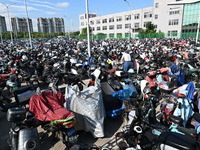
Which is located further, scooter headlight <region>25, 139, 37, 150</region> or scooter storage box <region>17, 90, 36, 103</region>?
scooter storage box <region>17, 90, 36, 103</region>

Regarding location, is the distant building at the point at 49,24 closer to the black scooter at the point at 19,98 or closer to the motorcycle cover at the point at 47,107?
the black scooter at the point at 19,98

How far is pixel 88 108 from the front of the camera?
378 cm

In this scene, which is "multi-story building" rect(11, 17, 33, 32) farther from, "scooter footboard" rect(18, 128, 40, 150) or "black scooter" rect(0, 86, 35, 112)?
"scooter footboard" rect(18, 128, 40, 150)

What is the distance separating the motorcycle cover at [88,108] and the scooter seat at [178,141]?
1591 mm

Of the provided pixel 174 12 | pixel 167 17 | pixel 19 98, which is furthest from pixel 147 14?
pixel 19 98

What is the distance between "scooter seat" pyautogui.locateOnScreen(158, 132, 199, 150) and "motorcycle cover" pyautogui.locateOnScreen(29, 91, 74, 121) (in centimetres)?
190

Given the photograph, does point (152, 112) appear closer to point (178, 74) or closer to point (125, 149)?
point (125, 149)

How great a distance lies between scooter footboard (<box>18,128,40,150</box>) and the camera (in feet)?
9.85

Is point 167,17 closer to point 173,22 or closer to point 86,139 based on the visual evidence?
point 173,22

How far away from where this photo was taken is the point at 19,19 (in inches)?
3925

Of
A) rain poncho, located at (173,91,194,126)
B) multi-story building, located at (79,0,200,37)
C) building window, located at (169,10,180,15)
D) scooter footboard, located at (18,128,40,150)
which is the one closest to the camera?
scooter footboard, located at (18,128,40,150)

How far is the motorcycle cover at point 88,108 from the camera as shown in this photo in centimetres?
379

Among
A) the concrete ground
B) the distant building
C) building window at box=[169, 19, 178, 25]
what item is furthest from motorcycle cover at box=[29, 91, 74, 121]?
the distant building

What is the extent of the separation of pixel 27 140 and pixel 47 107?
2.78 feet
